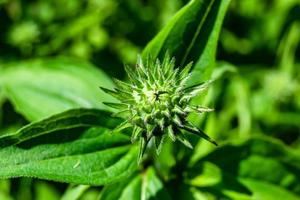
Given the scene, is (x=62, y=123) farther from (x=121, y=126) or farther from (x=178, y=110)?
(x=178, y=110)

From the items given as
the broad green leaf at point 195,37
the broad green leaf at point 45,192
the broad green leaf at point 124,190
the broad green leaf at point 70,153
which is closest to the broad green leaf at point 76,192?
the broad green leaf at point 124,190

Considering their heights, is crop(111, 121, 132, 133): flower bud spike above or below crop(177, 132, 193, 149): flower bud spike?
above

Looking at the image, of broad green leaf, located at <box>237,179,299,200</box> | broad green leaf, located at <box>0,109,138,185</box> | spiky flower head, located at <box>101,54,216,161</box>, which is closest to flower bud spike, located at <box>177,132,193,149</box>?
spiky flower head, located at <box>101,54,216,161</box>

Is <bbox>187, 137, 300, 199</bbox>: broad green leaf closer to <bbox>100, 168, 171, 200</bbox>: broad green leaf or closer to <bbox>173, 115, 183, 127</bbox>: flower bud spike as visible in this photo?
<bbox>100, 168, 171, 200</bbox>: broad green leaf

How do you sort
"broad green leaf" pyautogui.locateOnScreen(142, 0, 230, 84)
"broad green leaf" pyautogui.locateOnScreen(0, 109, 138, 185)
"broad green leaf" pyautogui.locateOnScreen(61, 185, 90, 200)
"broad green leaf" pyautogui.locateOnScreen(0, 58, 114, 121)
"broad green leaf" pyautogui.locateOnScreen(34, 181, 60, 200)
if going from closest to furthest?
"broad green leaf" pyautogui.locateOnScreen(0, 109, 138, 185) < "broad green leaf" pyautogui.locateOnScreen(142, 0, 230, 84) < "broad green leaf" pyautogui.locateOnScreen(61, 185, 90, 200) < "broad green leaf" pyautogui.locateOnScreen(0, 58, 114, 121) < "broad green leaf" pyautogui.locateOnScreen(34, 181, 60, 200)

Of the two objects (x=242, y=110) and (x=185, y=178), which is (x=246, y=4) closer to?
(x=242, y=110)

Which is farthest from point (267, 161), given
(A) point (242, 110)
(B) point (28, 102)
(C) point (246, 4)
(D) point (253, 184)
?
(C) point (246, 4)

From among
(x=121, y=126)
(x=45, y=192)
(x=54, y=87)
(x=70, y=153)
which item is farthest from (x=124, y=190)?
(x=45, y=192)
